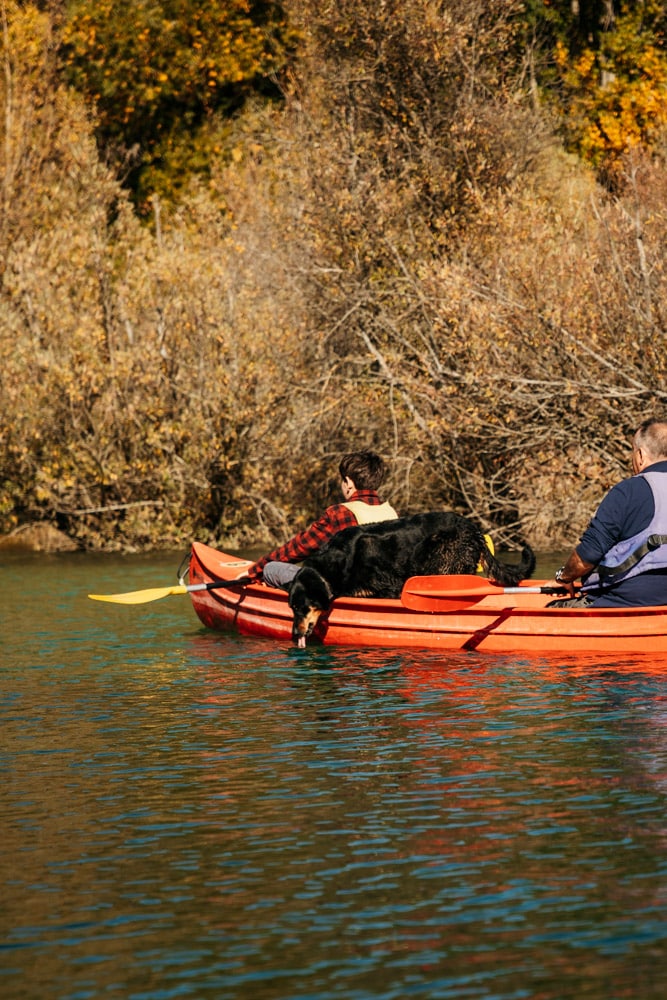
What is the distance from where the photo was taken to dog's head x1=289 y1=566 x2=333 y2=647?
1096 cm

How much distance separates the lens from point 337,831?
238 inches

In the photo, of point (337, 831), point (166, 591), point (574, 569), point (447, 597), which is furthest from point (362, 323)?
point (337, 831)

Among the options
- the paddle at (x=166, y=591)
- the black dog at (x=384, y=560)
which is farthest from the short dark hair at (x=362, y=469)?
the paddle at (x=166, y=591)

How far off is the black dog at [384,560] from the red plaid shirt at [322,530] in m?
0.20

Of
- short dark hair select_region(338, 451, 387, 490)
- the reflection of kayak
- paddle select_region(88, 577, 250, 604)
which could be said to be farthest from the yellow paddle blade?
short dark hair select_region(338, 451, 387, 490)

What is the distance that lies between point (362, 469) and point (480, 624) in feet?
4.70

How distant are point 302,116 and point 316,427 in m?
5.74

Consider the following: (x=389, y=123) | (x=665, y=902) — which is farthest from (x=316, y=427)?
(x=665, y=902)

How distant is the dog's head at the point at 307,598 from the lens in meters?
11.0

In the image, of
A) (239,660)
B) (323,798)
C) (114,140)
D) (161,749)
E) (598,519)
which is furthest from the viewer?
(114,140)

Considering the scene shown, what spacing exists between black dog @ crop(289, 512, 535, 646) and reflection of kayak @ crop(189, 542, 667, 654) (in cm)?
15

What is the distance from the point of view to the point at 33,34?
27422mm

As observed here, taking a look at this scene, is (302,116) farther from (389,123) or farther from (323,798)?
(323,798)

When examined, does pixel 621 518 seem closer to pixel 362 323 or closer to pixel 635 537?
pixel 635 537
